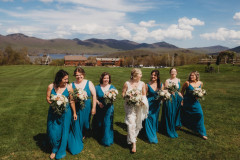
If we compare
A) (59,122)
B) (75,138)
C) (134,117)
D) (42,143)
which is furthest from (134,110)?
(42,143)

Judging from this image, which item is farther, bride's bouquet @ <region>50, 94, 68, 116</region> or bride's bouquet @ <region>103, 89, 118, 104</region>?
bride's bouquet @ <region>103, 89, 118, 104</region>

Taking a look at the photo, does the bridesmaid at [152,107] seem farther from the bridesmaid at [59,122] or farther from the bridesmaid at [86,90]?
the bridesmaid at [59,122]

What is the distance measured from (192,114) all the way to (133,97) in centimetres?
315

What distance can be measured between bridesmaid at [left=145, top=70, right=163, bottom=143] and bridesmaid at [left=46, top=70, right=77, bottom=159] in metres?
2.82

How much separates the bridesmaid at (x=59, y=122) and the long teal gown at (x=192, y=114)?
4.59 m

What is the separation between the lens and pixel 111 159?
5.37 m

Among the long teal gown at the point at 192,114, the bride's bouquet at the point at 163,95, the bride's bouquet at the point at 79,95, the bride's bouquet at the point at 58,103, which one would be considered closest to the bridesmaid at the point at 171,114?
the long teal gown at the point at 192,114

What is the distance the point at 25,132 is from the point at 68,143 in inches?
105

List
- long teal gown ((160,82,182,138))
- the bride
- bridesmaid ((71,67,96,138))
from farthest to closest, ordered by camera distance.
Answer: long teal gown ((160,82,182,138)), bridesmaid ((71,67,96,138)), the bride

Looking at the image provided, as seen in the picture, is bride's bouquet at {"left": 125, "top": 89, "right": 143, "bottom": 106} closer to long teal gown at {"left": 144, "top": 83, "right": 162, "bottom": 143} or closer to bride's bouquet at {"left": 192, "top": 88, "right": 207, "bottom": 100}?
long teal gown at {"left": 144, "top": 83, "right": 162, "bottom": 143}

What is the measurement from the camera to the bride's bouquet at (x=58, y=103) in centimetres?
492

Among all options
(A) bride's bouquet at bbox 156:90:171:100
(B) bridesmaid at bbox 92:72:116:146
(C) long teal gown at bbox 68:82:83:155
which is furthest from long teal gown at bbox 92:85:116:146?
(A) bride's bouquet at bbox 156:90:171:100

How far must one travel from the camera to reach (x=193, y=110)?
23.2 feet

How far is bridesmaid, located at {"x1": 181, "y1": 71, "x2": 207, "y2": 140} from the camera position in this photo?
22.8 feet
